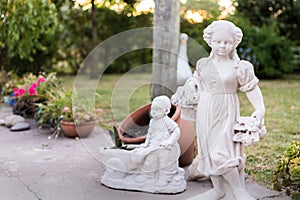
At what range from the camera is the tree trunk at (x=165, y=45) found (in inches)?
185

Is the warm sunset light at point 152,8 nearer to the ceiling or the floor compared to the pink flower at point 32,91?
nearer to the ceiling

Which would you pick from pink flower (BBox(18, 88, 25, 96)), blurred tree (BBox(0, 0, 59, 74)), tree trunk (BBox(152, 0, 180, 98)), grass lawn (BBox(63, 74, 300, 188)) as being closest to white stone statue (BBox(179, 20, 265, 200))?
grass lawn (BBox(63, 74, 300, 188))

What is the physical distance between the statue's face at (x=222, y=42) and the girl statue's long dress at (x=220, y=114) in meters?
0.13

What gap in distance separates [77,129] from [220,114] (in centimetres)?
248

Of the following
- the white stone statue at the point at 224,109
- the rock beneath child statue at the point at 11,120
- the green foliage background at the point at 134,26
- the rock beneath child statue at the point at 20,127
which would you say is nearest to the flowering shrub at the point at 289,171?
the white stone statue at the point at 224,109

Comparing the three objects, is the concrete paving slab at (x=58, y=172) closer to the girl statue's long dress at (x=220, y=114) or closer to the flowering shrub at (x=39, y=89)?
the girl statue's long dress at (x=220, y=114)

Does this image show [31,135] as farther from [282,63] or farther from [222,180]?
[282,63]

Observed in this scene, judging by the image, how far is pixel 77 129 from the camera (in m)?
A: 4.86

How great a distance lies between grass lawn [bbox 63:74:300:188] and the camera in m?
4.11

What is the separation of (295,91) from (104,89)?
13.7 feet

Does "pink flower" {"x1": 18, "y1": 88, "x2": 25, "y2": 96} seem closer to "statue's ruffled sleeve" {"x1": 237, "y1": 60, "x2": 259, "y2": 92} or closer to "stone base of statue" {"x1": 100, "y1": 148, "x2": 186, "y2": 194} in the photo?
"stone base of statue" {"x1": 100, "y1": 148, "x2": 186, "y2": 194}

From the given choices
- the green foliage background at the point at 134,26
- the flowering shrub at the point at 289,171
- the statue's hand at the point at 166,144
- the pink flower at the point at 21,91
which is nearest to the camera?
the flowering shrub at the point at 289,171

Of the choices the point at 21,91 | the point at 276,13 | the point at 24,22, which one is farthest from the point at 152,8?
the point at 21,91

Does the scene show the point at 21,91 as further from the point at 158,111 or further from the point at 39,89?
the point at 158,111
